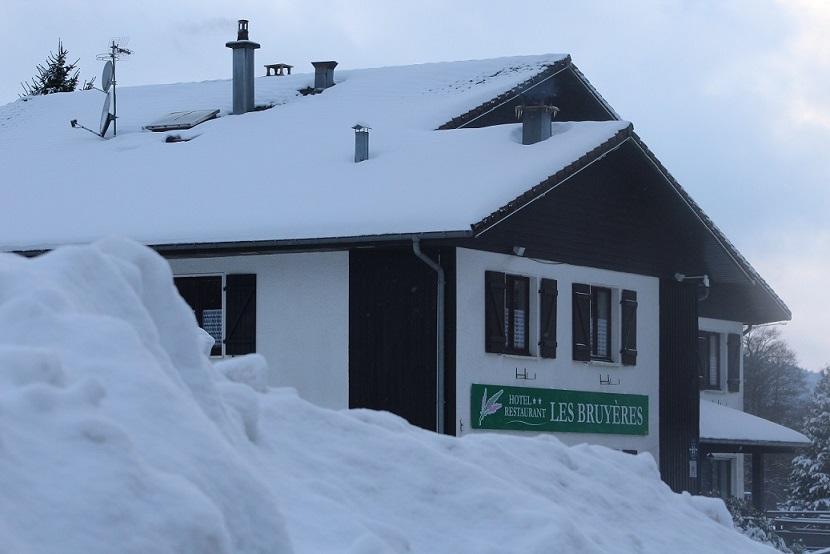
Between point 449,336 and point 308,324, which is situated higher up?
point 308,324

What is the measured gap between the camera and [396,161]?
22375mm

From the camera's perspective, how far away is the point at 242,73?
2764cm

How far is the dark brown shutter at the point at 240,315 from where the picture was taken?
69.7ft

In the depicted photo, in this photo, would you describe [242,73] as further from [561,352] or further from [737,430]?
[737,430]

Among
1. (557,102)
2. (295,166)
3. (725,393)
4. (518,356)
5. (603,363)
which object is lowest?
(725,393)

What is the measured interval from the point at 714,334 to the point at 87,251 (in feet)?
87.3

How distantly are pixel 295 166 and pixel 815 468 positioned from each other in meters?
28.9

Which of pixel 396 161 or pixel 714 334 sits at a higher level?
pixel 396 161

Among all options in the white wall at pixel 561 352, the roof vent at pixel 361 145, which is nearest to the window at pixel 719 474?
the white wall at pixel 561 352

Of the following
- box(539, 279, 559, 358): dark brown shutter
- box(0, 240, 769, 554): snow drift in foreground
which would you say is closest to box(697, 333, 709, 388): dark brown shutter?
box(539, 279, 559, 358): dark brown shutter

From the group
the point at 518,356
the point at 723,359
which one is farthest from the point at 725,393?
the point at 518,356

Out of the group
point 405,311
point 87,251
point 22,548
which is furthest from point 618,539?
point 405,311

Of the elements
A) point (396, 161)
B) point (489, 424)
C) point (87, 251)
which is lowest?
point (489, 424)

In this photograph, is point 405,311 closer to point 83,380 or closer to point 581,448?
point 581,448
